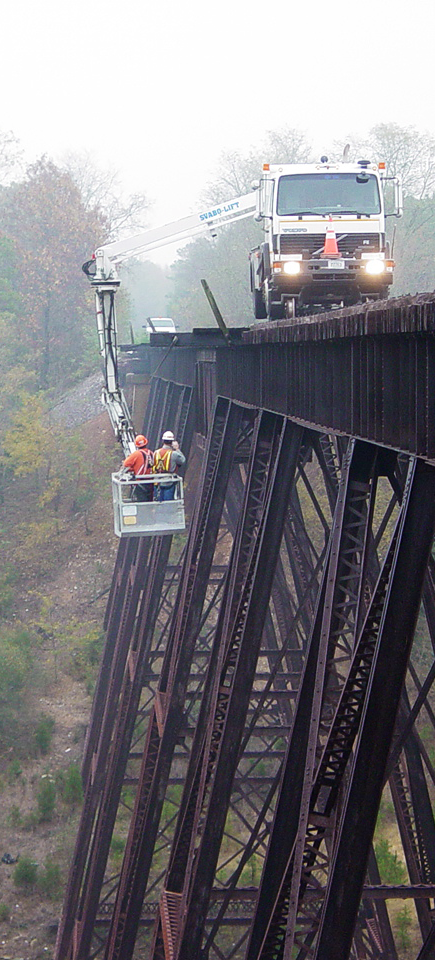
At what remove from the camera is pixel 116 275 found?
633 inches

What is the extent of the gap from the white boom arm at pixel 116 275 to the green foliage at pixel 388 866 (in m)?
8.17

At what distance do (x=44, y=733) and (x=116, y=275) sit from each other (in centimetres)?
1340

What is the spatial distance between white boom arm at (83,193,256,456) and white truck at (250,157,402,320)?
4.29 feet

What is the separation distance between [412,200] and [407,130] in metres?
3.39

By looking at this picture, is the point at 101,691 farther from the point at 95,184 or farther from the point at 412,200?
the point at 95,184

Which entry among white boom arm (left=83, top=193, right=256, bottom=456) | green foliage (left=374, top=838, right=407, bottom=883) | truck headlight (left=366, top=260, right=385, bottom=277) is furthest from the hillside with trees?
truck headlight (left=366, top=260, right=385, bottom=277)

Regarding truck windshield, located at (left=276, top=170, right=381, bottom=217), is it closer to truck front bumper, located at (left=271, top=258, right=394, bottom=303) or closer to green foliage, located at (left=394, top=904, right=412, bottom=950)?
truck front bumper, located at (left=271, top=258, right=394, bottom=303)

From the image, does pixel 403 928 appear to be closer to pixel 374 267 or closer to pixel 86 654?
pixel 374 267

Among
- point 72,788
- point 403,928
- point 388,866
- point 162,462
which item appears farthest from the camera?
point 72,788

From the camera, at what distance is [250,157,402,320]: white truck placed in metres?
13.4

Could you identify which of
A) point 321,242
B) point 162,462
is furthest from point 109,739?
point 321,242

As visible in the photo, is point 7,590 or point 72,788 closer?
point 72,788

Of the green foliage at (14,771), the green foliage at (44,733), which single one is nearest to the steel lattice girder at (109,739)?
the green foliage at (14,771)

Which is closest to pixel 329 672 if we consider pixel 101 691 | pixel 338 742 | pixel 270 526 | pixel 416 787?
pixel 338 742
